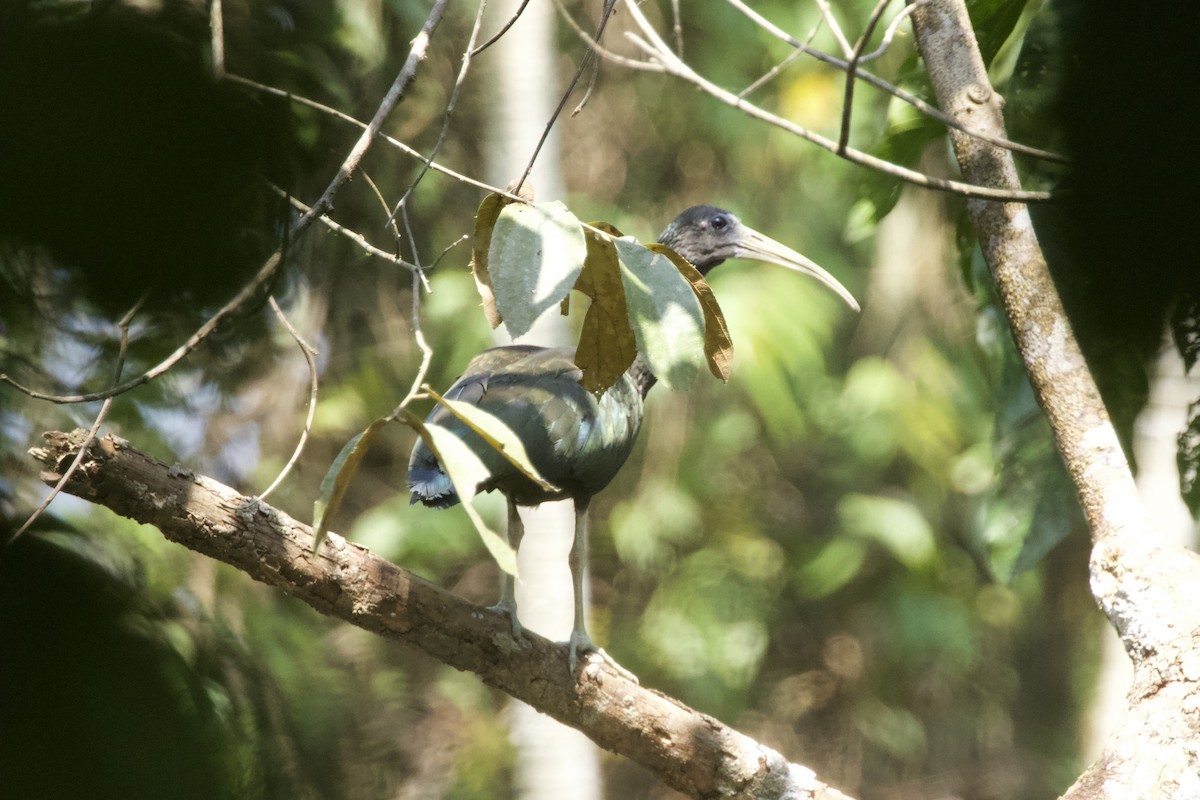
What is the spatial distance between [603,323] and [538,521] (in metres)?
2.38

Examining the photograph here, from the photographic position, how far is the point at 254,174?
621 mm

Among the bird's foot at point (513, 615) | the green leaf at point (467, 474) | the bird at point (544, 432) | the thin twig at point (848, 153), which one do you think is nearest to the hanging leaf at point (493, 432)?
the green leaf at point (467, 474)

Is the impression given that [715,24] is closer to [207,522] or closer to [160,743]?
[207,522]

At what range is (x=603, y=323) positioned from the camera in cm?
186

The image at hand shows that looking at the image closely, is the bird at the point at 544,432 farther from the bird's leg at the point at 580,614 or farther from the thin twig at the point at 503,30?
the thin twig at the point at 503,30

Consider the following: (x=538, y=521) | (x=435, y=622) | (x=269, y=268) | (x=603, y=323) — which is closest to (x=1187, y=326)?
(x=269, y=268)

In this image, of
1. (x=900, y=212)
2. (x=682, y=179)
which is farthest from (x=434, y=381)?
(x=900, y=212)

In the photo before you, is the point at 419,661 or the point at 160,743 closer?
the point at 160,743

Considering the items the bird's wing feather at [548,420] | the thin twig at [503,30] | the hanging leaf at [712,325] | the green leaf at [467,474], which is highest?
the thin twig at [503,30]

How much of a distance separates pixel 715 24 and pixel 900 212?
5.53 feet

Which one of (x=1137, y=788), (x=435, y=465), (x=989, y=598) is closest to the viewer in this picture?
(x=1137, y=788)

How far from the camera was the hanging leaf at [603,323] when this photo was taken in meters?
1.80

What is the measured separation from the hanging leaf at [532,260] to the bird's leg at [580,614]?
4.20 ft

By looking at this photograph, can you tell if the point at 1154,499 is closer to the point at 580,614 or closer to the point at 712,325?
the point at 580,614
